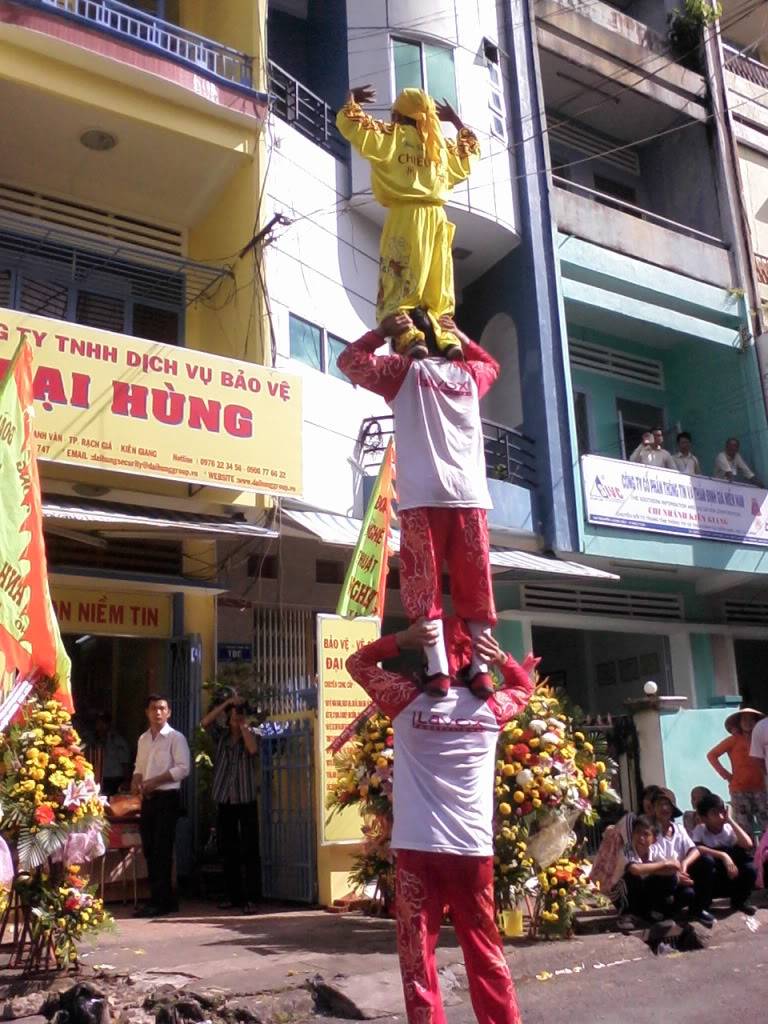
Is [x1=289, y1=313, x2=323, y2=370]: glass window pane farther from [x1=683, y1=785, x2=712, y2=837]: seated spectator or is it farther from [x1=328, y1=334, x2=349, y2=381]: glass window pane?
[x1=683, y1=785, x2=712, y2=837]: seated spectator

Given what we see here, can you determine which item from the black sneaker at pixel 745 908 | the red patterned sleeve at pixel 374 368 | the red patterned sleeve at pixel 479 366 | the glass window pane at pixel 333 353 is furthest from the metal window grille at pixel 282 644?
the red patterned sleeve at pixel 374 368

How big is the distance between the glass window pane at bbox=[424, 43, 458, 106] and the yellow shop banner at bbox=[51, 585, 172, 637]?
7366 mm

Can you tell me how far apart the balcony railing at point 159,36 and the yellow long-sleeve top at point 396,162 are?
20.8 feet

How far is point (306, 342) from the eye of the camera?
1191 centimetres

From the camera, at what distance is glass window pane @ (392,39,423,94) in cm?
1332

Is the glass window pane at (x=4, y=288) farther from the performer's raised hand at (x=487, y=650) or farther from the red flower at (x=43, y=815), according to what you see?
the performer's raised hand at (x=487, y=650)

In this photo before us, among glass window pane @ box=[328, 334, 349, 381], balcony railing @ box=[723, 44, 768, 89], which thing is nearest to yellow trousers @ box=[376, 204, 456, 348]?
glass window pane @ box=[328, 334, 349, 381]

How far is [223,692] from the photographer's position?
31.4 ft

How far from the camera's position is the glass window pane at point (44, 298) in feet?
36.5

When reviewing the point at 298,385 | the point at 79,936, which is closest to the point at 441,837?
the point at 79,936

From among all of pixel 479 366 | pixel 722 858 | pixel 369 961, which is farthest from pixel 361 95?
pixel 722 858

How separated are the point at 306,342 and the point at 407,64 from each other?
4232mm

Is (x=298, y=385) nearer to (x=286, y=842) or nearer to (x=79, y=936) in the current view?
(x=286, y=842)

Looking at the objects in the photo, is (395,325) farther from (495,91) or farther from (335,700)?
(495,91)
